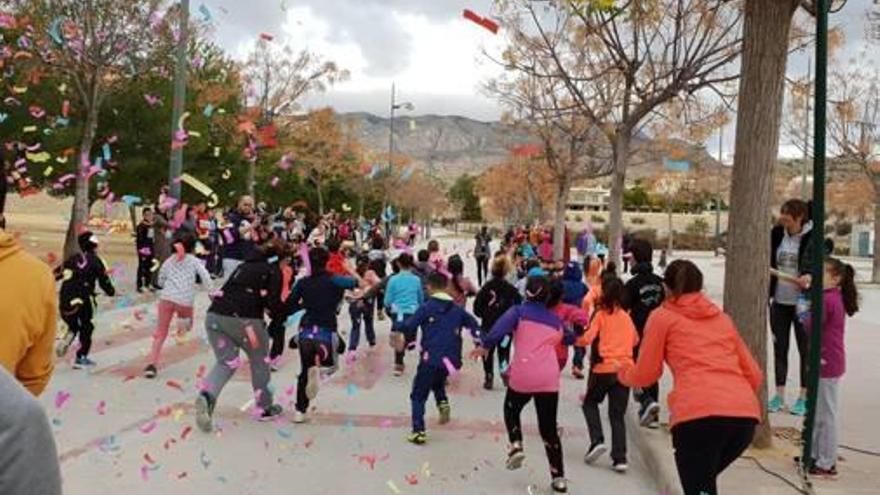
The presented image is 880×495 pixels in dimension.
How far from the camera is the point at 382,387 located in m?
11.0

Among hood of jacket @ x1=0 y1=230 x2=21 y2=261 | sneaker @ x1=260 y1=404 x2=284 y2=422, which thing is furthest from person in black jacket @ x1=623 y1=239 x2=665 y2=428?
hood of jacket @ x1=0 y1=230 x2=21 y2=261

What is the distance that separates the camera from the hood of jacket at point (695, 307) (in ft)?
16.7

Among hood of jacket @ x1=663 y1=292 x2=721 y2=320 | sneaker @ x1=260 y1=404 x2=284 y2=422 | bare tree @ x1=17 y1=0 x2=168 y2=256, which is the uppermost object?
bare tree @ x1=17 y1=0 x2=168 y2=256

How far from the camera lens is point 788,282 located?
9125 millimetres

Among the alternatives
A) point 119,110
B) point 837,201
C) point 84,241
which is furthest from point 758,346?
point 837,201

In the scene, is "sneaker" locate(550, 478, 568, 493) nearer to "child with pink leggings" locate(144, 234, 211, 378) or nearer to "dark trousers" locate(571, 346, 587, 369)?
"child with pink leggings" locate(144, 234, 211, 378)

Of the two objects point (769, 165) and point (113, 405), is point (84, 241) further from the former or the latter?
point (769, 165)

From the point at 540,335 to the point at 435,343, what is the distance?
141 centimetres

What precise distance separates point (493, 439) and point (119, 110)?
84.9 ft

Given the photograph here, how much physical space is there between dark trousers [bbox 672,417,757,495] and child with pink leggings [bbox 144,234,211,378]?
7209 mm

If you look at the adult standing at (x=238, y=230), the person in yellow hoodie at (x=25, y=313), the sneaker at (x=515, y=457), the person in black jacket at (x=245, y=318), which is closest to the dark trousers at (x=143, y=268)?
the adult standing at (x=238, y=230)

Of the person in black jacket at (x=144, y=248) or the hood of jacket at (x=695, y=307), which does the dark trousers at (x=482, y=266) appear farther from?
the hood of jacket at (x=695, y=307)

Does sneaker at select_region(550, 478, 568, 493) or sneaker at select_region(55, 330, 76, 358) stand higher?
sneaker at select_region(55, 330, 76, 358)

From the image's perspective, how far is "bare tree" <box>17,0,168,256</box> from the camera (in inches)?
843
